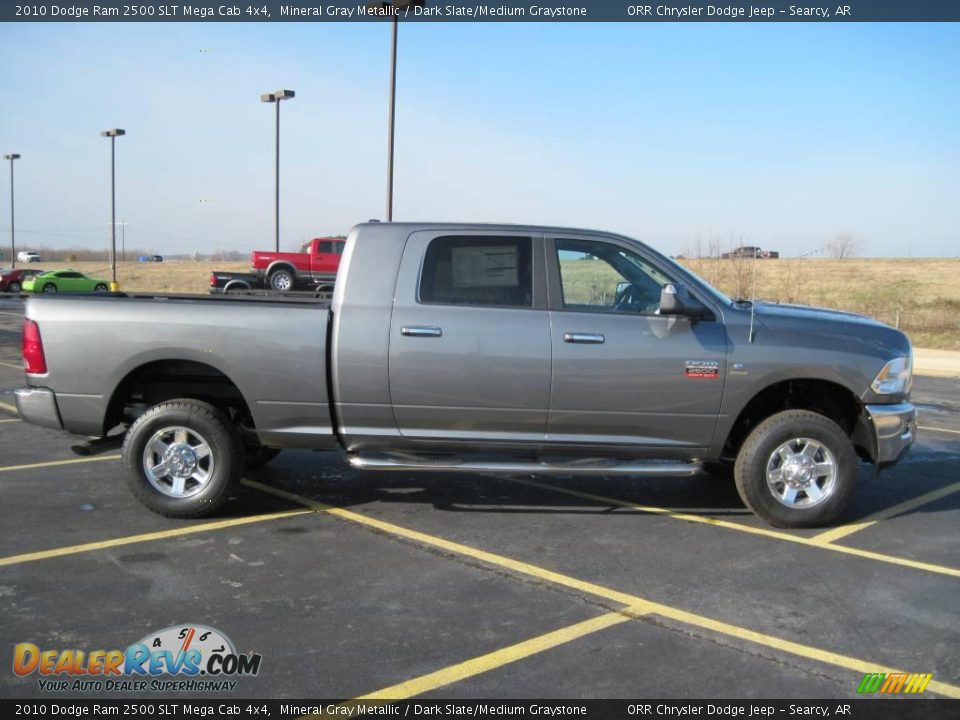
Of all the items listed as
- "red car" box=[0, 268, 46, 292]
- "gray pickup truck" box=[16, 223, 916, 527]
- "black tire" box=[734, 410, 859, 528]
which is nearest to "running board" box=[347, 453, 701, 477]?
"gray pickup truck" box=[16, 223, 916, 527]

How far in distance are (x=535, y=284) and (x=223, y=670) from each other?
319 cm

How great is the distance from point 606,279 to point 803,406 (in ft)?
5.87

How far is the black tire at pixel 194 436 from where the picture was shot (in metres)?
5.66

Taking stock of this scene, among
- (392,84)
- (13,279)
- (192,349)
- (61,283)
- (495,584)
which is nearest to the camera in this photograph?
(495,584)

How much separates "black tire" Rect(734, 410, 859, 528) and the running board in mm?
389

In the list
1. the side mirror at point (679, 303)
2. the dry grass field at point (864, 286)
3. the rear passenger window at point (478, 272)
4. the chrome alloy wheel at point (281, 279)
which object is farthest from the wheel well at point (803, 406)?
the chrome alloy wheel at point (281, 279)

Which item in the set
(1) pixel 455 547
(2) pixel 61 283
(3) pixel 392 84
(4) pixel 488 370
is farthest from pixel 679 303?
(2) pixel 61 283

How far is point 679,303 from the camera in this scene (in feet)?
18.1

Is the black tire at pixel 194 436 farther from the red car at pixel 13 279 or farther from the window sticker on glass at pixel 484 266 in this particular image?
the red car at pixel 13 279

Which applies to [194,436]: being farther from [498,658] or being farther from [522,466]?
[498,658]

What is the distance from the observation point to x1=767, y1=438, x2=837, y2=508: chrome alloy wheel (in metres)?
5.73

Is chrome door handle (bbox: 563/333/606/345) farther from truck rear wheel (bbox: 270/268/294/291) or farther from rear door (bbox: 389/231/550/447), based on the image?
truck rear wheel (bbox: 270/268/294/291)

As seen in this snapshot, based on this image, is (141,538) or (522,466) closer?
(141,538)

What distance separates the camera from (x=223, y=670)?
3.63m
